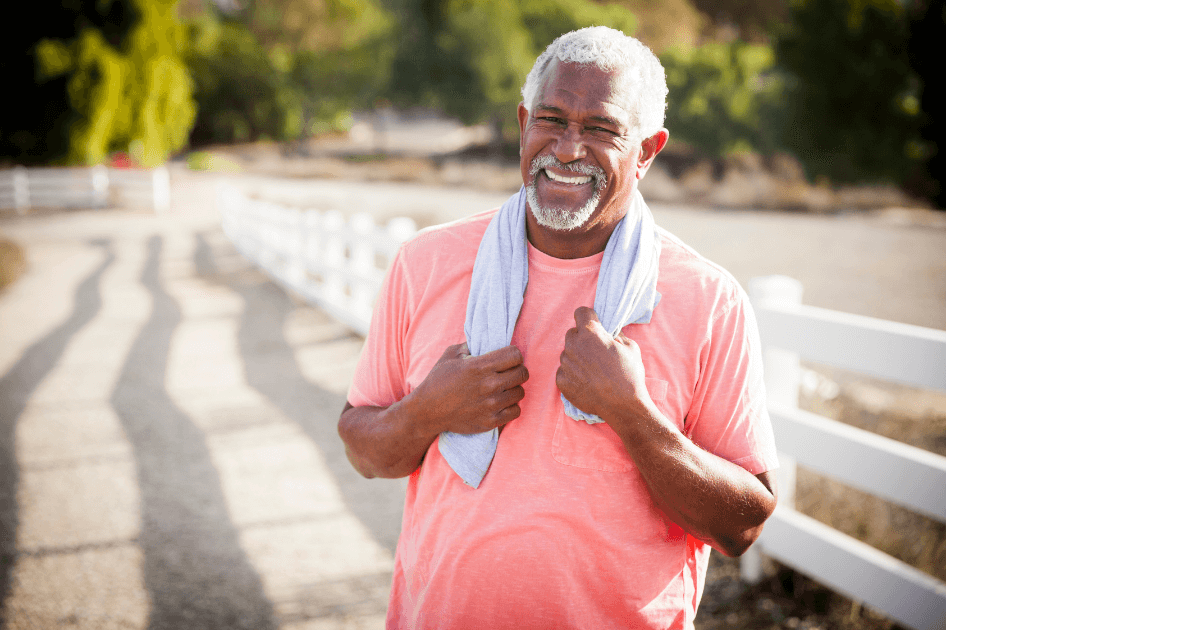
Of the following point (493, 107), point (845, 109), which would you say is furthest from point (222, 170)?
point (845, 109)

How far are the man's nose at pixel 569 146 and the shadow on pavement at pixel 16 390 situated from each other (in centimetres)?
292

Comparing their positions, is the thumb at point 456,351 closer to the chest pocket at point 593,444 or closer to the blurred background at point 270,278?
the chest pocket at point 593,444

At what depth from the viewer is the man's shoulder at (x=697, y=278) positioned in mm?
1720

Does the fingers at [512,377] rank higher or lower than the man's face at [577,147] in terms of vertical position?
lower

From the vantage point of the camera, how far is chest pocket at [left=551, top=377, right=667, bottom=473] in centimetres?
166

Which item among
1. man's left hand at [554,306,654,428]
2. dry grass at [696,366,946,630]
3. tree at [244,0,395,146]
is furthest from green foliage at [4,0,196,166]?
man's left hand at [554,306,654,428]

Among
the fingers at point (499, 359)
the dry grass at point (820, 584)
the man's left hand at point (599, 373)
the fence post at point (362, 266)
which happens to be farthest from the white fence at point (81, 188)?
the man's left hand at point (599, 373)

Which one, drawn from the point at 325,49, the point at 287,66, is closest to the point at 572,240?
the point at 287,66

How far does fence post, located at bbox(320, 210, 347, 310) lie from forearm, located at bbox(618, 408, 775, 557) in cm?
710

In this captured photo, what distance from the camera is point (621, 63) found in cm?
166

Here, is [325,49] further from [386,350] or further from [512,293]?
[512,293]

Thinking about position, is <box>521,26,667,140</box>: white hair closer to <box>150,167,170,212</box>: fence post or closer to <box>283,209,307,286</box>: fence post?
<box>283,209,307,286</box>: fence post

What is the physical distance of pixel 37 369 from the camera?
627 cm
